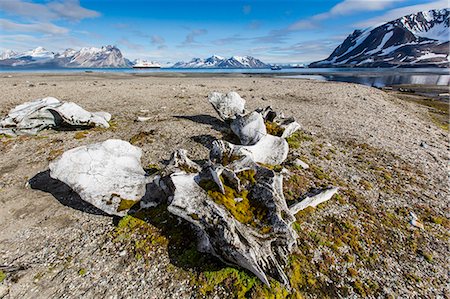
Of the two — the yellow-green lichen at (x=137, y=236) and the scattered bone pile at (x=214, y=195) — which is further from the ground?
the scattered bone pile at (x=214, y=195)

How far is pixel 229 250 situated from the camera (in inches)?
200

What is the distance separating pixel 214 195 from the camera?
621 cm

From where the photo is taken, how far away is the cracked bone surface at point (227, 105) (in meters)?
14.8

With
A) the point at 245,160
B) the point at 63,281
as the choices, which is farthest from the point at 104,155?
the point at 245,160

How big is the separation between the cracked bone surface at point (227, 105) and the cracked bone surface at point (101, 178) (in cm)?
809

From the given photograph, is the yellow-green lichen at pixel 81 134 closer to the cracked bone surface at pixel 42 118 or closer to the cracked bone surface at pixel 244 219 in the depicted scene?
the cracked bone surface at pixel 42 118

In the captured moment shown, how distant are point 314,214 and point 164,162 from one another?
637cm

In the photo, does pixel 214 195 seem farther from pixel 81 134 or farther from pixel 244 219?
pixel 81 134

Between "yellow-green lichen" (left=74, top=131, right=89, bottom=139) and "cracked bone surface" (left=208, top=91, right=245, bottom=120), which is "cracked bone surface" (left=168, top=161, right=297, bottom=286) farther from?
"yellow-green lichen" (left=74, top=131, right=89, bottom=139)

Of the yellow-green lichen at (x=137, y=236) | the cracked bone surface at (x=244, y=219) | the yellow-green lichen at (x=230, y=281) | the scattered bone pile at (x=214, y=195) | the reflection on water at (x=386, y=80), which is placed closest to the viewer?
the yellow-green lichen at (x=230, y=281)

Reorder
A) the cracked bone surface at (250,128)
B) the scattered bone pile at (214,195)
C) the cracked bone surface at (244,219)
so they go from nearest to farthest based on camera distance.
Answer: the cracked bone surface at (244,219), the scattered bone pile at (214,195), the cracked bone surface at (250,128)

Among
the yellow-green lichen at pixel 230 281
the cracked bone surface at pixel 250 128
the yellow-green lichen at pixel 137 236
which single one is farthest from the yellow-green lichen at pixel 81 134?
the yellow-green lichen at pixel 230 281

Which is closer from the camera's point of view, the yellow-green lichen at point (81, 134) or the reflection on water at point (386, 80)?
the yellow-green lichen at point (81, 134)

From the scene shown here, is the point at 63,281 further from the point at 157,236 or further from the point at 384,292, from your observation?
the point at 384,292
